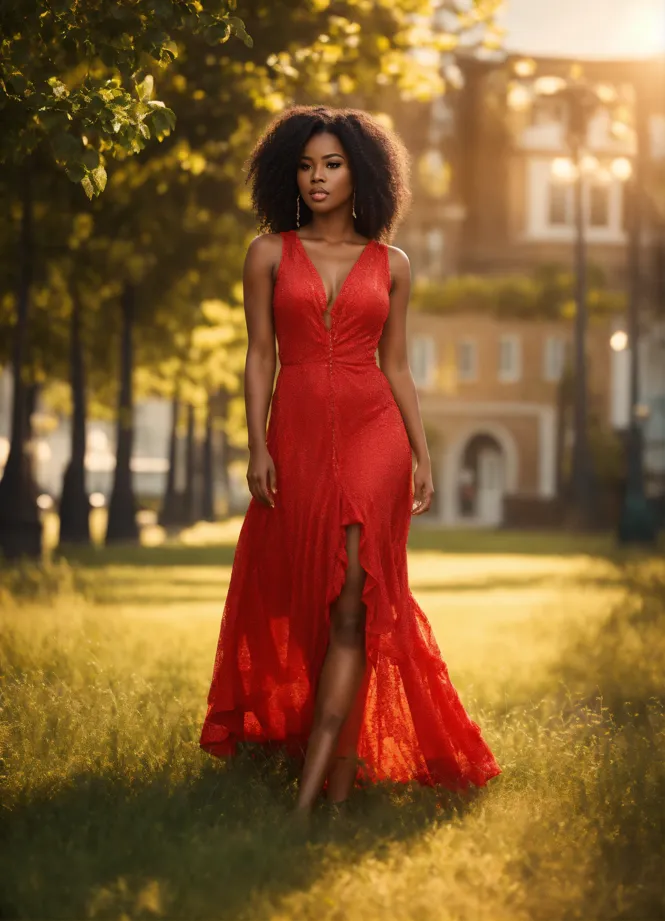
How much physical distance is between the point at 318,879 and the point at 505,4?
11953mm

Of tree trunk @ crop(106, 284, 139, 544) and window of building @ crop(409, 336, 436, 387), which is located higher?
window of building @ crop(409, 336, 436, 387)

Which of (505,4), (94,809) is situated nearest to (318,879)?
(94,809)

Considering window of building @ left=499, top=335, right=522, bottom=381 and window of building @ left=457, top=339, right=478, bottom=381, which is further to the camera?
window of building @ left=457, top=339, right=478, bottom=381

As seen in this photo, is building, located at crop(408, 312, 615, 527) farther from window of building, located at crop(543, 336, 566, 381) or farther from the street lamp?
the street lamp

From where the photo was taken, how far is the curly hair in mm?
6453

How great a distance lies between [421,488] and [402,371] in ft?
1.45

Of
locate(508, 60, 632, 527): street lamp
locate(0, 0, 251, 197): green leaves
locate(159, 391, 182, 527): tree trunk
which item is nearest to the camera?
locate(0, 0, 251, 197): green leaves

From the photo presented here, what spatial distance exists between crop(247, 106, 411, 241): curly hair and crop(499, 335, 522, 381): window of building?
2406 inches

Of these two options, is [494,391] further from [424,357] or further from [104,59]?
[104,59]

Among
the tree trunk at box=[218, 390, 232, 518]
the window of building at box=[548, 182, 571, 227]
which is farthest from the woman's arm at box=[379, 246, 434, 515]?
the window of building at box=[548, 182, 571, 227]

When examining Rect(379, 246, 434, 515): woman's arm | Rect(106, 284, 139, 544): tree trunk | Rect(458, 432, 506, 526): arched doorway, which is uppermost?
Rect(379, 246, 434, 515): woman's arm

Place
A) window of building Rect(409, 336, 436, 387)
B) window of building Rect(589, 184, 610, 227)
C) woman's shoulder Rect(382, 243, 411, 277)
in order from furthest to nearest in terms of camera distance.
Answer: window of building Rect(589, 184, 610, 227)
window of building Rect(409, 336, 436, 387)
woman's shoulder Rect(382, 243, 411, 277)

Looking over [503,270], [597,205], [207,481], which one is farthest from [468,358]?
[207,481]

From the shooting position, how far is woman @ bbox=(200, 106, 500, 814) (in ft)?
20.5
